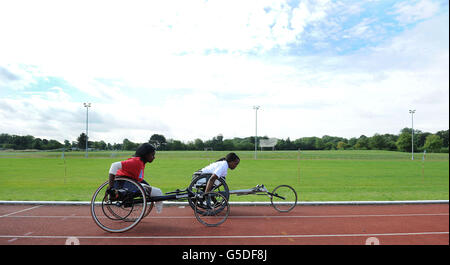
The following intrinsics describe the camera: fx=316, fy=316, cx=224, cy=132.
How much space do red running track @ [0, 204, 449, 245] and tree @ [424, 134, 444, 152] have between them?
107 meters

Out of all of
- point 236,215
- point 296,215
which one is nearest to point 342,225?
point 296,215

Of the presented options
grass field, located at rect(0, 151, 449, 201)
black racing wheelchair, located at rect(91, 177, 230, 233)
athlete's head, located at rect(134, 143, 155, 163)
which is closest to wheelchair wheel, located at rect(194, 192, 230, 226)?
black racing wheelchair, located at rect(91, 177, 230, 233)

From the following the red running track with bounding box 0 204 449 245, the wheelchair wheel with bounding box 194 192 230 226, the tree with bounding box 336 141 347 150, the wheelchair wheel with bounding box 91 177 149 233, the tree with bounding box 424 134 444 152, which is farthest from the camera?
the tree with bounding box 336 141 347 150

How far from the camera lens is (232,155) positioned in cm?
688

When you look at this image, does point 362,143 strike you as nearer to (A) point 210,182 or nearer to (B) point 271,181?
(B) point 271,181

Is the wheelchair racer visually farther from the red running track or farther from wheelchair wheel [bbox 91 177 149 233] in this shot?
the red running track

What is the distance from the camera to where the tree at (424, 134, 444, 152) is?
317 feet

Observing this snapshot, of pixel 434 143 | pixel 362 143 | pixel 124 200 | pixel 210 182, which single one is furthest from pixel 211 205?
pixel 434 143

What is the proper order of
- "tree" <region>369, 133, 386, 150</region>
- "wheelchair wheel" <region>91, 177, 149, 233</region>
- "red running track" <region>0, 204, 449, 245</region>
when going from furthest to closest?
1. "tree" <region>369, 133, 386, 150</region>
2. "wheelchair wheel" <region>91, 177, 149, 233</region>
3. "red running track" <region>0, 204, 449, 245</region>

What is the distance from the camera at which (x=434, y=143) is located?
319ft

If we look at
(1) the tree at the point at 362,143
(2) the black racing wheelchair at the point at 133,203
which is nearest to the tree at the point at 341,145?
(1) the tree at the point at 362,143

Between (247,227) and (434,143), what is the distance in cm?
11180
